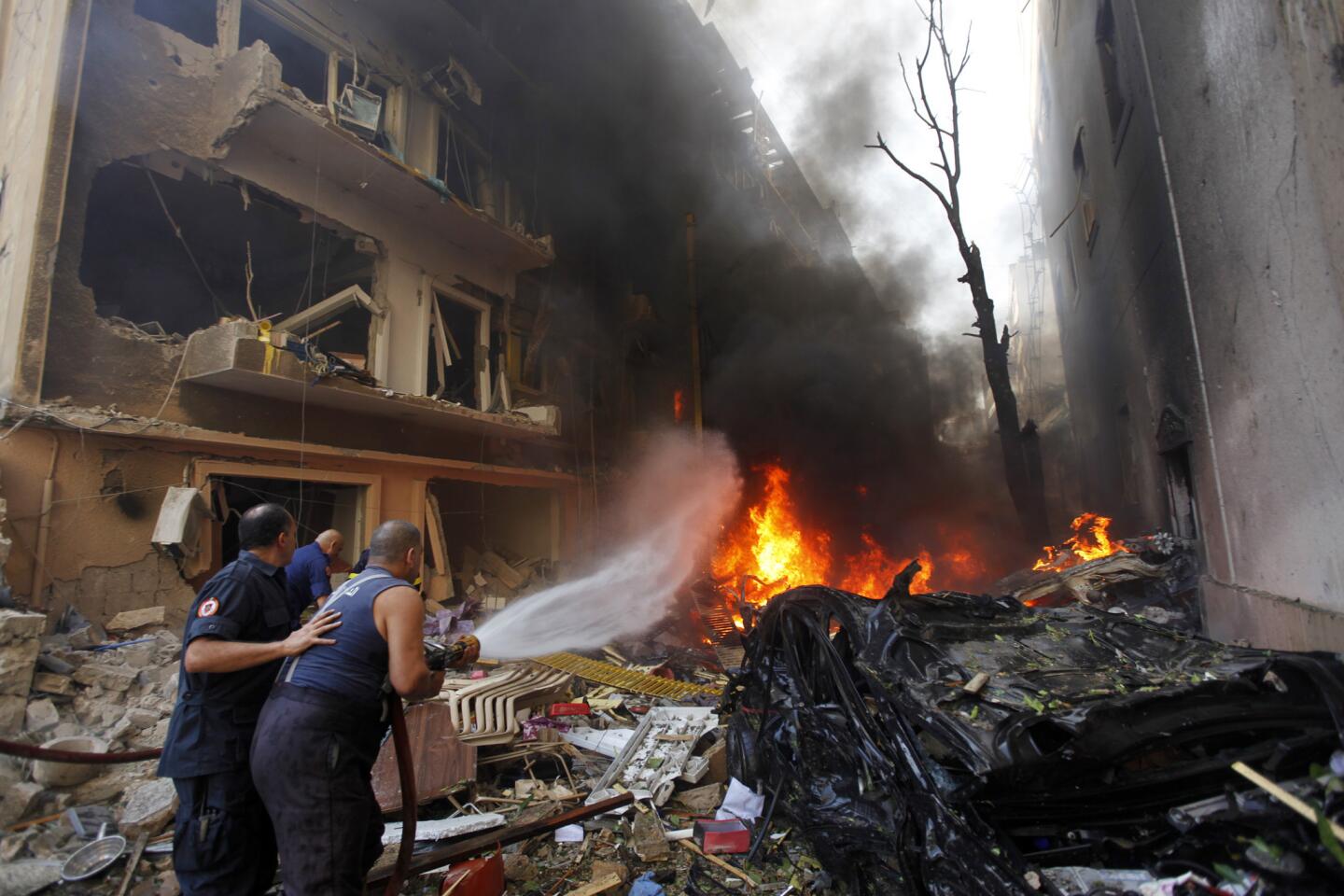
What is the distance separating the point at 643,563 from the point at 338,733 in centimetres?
1048

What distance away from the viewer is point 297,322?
27.8 feet

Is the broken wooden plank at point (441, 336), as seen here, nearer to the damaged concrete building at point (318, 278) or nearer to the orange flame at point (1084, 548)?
the damaged concrete building at point (318, 278)

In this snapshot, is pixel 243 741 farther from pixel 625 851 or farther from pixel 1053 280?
pixel 1053 280

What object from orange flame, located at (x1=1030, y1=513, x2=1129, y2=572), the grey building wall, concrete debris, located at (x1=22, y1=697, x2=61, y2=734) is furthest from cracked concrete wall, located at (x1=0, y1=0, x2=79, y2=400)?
orange flame, located at (x1=1030, y1=513, x2=1129, y2=572)

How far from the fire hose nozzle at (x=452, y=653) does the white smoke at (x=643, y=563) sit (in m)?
5.33

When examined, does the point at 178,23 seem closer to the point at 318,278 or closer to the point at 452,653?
the point at 318,278

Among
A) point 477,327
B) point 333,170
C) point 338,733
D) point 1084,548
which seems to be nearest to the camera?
point 338,733

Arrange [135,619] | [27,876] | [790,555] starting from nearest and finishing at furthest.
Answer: [27,876], [135,619], [790,555]

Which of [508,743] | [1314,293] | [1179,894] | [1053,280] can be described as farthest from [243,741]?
[1053,280]

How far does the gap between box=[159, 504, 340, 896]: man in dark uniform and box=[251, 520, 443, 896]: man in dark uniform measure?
4.7 inches

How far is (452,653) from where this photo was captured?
2.92m

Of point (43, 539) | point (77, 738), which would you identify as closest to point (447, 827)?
point (77, 738)

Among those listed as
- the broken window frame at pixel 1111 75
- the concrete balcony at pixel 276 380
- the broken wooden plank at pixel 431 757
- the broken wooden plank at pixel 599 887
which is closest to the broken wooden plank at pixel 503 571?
the concrete balcony at pixel 276 380

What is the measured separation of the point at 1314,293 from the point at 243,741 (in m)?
6.38
